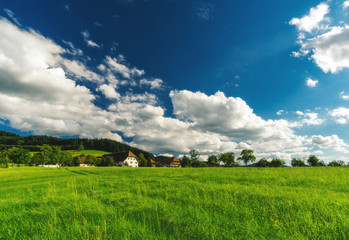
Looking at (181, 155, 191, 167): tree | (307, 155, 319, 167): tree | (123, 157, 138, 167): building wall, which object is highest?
(307, 155, 319, 167): tree

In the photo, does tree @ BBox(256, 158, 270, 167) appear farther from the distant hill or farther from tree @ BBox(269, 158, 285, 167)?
the distant hill

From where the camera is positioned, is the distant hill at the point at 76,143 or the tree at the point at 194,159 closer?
the tree at the point at 194,159

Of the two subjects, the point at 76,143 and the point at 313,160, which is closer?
the point at 313,160

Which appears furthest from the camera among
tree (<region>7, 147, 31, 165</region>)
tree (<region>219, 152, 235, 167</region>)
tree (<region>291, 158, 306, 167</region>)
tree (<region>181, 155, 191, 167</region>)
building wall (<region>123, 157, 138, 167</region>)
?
building wall (<region>123, 157, 138, 167</region>)

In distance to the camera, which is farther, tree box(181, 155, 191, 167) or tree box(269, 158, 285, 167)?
tree box(269, 158, 285, 167)

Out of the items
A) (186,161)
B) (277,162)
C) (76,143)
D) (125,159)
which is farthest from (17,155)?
(277,162)

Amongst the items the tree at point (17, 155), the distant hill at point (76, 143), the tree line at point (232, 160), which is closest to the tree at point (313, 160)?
the tree line at point (232, 160)

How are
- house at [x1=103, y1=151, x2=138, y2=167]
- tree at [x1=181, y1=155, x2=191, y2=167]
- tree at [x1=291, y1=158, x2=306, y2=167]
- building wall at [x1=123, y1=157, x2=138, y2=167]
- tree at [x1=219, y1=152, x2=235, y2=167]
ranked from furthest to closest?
building wall at [x1=123, y1=157, x2=138, y2=167] → house at [x1=103, y1=151, x2=138, y2=167] → tree at [x1=291, y1=158, x2=306, y2=167] → tree at [x1=219, y1=152, x2=235, y2=167] → tree at [x1=181, y1=155, x2=191, y2=167]

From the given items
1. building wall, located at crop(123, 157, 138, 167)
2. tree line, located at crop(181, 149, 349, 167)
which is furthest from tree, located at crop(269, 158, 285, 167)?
building wall, located at crop(123, 157, 138, 167)

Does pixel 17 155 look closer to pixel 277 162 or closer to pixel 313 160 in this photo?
pixel 277 162

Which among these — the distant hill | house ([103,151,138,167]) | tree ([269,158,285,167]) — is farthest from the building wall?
tree ([269,158,285,167])

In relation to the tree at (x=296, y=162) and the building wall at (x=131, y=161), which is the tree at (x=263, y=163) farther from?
the building wall at (x=131, y=161)

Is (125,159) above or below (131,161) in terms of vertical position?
above

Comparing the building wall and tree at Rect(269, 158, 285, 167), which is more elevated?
tree at Rect(269, 158, 285, 167)
